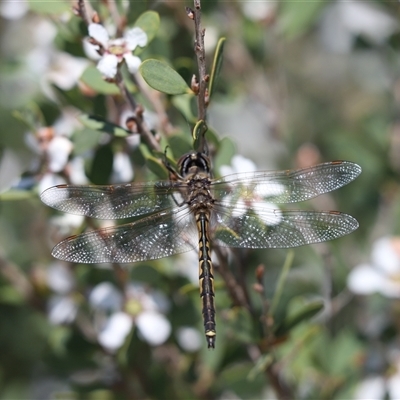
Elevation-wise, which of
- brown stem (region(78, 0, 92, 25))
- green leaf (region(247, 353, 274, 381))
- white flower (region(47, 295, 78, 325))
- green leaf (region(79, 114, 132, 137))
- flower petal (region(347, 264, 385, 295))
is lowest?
white flower (region(47, 295, 78, 325))

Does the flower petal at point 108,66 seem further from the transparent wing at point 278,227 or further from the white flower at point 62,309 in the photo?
the white flower at point 62,309

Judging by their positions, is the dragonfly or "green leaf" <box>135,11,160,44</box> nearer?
"green leaf" <box>135,11,160,44</box>

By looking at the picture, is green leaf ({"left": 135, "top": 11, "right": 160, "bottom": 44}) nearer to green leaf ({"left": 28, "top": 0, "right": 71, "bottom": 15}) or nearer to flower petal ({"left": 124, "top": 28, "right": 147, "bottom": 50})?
flower petal ({"left": 124, "top": 28, "right": 147, "bottom": 50})

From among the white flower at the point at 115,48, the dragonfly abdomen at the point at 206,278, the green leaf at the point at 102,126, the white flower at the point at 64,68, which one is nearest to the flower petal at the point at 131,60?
the white flower at the point at 115,48

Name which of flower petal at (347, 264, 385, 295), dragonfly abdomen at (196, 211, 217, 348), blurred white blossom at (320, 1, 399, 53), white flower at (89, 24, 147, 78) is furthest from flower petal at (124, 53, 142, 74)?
blurred white blossom at (320, 1, 399, 53)

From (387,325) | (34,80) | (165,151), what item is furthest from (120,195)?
(387,325)

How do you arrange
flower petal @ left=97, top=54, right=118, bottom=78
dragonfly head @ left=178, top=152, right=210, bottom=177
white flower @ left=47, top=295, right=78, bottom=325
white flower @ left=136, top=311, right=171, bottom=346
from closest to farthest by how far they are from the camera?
flower petal @ left=97, top=54, right=118, bottom=78
dragonfly head @ left=178, top=152, right=210, bottom=177
white flower @ left=136, top=311, right=171, bottom=346
white flower @ left=47, top=295, right=78, bottom=325
